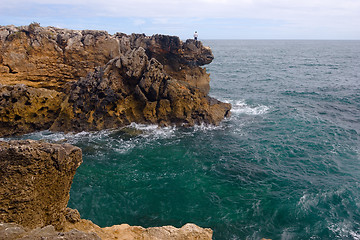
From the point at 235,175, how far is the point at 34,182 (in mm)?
16140

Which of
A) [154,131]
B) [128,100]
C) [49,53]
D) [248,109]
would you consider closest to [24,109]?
[49,53]

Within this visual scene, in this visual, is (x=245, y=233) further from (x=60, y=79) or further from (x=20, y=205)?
(x=60, y=79)

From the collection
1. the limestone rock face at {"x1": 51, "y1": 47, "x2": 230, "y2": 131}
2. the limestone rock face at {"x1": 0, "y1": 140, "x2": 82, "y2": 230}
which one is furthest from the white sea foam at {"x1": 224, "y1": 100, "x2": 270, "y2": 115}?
the limestone rock face at {"x1": 0, "y1": 140, "x2": 82, "y2": 230}

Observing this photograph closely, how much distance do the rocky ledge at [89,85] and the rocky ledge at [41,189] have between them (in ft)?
67.1

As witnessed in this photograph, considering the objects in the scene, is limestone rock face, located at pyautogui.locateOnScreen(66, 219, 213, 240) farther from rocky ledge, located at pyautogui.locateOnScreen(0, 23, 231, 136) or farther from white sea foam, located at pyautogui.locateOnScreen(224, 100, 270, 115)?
white sea foam, located at pyautogui.locateOnScreen(224, 100, 270, 115)

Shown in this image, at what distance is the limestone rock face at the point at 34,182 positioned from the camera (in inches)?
328

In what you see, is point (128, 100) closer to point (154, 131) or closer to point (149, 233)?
point (154, 131)

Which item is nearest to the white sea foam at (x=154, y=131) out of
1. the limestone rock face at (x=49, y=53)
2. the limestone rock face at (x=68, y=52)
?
the limestone rock face at (x=68, y=52)

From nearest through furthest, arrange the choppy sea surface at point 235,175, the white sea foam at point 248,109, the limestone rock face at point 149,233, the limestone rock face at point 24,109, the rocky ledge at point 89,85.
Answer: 1. the limestone rock face at point 149,233
2. the choppy sea surface at point 235,175
3. the limestone rock face at point 24,109
4. the rocky ledge at point 89,85
5. the white sea foam at point 248,109

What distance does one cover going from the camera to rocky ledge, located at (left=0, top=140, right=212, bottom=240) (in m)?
8.35

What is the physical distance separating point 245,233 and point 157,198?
650 cm

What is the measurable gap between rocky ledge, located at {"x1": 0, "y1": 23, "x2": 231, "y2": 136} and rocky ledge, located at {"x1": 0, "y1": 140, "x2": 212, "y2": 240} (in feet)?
67.1

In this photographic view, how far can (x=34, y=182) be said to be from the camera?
8750 mm

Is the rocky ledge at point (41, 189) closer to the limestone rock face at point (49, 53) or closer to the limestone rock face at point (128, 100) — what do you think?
the limestone rock face at point (128, 100)
